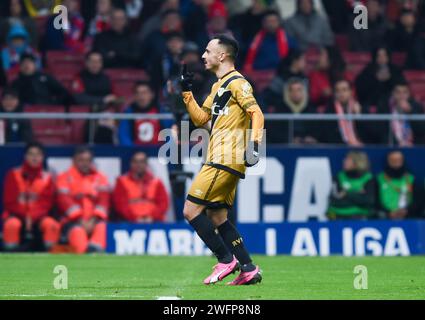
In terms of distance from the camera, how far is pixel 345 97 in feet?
57.5

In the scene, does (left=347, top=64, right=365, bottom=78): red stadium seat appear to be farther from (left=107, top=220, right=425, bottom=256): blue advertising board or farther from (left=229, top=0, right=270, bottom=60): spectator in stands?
(left=107, top=220, right=425, bottom=256): blue advertising board

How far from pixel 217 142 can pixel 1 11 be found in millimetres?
10435

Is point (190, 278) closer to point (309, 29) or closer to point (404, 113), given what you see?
point (404, 113)

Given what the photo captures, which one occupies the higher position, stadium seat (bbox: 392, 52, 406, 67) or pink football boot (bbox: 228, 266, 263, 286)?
stadium seat (bbox: 392, 52, 406, 67)

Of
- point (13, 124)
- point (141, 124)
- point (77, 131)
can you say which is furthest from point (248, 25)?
point (13, 124)

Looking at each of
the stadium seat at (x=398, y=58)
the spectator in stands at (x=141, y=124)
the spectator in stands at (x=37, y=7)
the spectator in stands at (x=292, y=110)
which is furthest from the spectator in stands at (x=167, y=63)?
the stadium seat at (x=398, y=58)

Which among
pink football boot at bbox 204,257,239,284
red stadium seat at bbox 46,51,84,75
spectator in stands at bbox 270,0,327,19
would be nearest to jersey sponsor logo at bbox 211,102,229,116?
pink football boot at bbox 204,257,239,284

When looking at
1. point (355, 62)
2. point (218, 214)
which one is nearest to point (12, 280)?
point (218, 214)

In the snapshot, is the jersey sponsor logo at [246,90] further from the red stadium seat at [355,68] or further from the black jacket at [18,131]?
the red stadium seat at [355,68]

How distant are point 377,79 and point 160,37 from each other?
3399 mm

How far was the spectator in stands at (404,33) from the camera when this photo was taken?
2011 centimetres

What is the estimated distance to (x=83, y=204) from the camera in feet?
54.9

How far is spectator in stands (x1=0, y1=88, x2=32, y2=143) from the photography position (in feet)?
55.5

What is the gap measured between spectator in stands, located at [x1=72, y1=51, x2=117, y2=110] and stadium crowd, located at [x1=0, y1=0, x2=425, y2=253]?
0.02 metres
